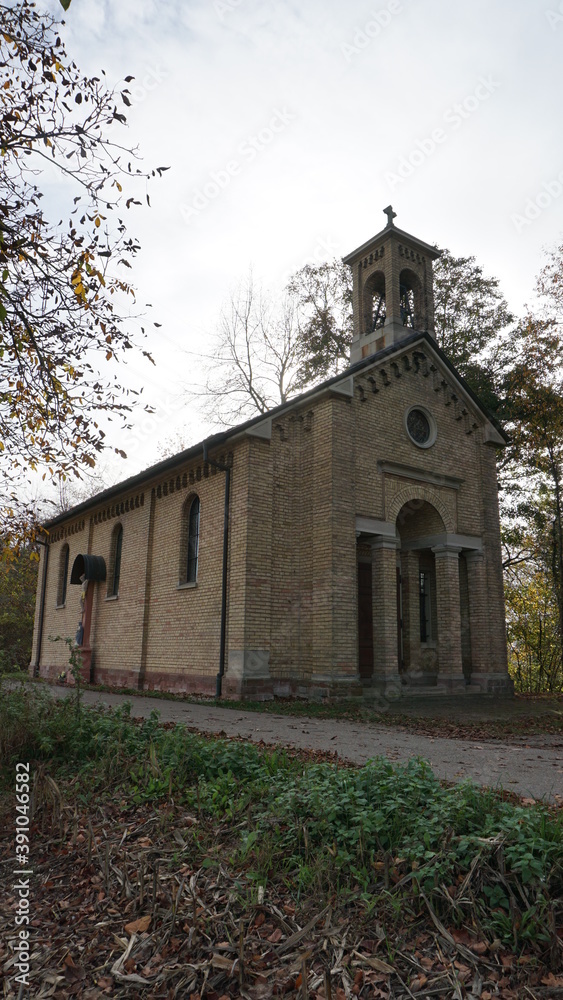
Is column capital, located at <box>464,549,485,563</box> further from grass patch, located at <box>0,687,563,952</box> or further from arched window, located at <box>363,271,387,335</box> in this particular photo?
grass patch, located at <box>0,687,563,952</box>

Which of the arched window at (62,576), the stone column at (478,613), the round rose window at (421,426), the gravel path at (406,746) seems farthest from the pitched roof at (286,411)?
the gravel path at (406,746)

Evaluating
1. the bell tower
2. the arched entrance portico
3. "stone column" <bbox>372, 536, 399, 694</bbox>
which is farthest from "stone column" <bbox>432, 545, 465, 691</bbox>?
the bell tower

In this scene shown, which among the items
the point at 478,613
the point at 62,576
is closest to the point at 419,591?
the point at 478,613

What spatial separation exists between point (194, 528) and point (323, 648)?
15.0 ft

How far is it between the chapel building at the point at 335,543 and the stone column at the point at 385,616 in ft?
0.11

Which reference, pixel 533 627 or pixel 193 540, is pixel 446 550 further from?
pixel 533 627

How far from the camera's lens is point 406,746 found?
751cm

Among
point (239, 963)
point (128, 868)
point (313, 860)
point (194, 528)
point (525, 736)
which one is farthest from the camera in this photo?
point (194, 528)

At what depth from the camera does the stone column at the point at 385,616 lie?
13.6 metres

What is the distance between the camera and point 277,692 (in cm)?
1294

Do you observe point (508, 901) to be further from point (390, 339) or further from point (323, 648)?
point (390, 339)

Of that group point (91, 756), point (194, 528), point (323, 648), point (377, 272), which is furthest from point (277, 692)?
point (377, 272)

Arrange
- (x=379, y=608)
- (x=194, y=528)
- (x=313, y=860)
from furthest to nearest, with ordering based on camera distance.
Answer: (x=194, y=528)
(x=379, y=608)
(x=313, y=860)

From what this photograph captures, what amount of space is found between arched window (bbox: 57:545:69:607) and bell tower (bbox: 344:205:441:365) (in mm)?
12548
